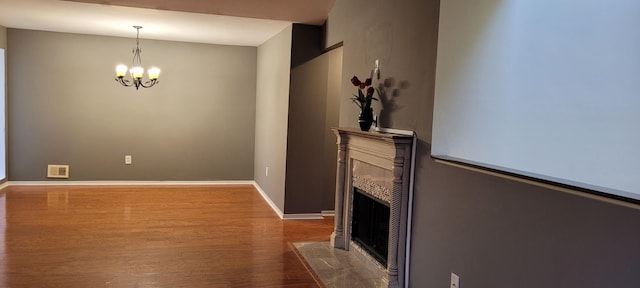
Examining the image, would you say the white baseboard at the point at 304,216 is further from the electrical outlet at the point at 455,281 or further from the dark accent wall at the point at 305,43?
the electrical outlet at the point at 455,281

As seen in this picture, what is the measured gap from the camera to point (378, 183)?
139 inches

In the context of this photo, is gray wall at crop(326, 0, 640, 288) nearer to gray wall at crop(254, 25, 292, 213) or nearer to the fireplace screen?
the fireplace screen

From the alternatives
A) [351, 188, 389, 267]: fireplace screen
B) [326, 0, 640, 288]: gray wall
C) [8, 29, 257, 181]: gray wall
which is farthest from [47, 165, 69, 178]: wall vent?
[326, 0, 640, 288]: gray wall

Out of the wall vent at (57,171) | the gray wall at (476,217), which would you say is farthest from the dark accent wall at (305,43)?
the wall vent at (57,171)

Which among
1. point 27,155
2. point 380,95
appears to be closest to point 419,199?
point 380,95

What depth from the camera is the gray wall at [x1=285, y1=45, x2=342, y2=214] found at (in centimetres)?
541

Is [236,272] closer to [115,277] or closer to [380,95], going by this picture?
[115,277]

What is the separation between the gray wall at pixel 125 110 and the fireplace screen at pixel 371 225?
12.2ft

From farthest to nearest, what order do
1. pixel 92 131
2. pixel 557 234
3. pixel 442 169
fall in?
1. pixel 92 131
2. pixel 442 169
3. pixel 557 234

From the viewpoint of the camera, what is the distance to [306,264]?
12.7 ft

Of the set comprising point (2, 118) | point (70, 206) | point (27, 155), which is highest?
point (2, 118)

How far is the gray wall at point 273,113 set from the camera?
18.3 feet

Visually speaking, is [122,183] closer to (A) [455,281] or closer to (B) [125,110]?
(B) [125,110]

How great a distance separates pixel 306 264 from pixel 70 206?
3339 millimetres
